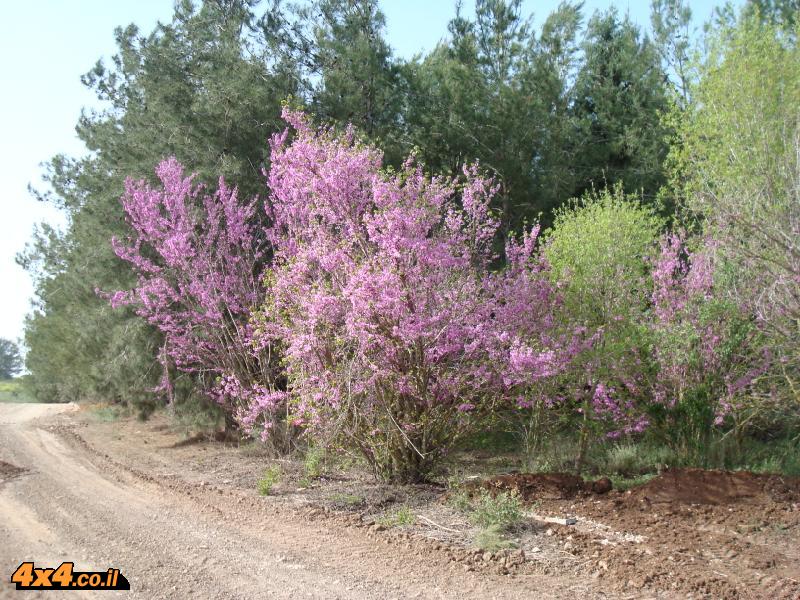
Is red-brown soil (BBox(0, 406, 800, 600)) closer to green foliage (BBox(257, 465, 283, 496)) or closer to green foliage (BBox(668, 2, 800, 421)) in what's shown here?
green foliage (BBox(257, 465, 283, 496))

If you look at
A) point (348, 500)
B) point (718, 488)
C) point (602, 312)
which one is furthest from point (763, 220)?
point (348, 500)

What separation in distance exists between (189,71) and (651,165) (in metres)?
10.6

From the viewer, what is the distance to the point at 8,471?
8852 mm

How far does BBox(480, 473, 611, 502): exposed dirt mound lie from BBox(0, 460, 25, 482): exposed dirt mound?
6.13 meters

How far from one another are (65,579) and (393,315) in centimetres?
357

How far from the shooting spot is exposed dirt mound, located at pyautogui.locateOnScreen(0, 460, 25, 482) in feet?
28.0

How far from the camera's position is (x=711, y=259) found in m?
8.41

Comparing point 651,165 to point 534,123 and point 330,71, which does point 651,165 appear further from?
point 330,71

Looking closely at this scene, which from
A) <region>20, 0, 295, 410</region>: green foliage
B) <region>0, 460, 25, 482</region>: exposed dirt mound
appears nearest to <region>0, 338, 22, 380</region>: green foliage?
<region>20, 0, 295, 410</region>: green foliage

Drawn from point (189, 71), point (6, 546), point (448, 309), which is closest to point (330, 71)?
point (189, 71)

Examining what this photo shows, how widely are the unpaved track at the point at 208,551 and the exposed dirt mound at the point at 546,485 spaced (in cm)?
188

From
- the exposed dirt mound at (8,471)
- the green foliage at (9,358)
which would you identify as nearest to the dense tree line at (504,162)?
the exposed dirt mound at (8,471)

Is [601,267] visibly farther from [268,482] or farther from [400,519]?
[268,482]

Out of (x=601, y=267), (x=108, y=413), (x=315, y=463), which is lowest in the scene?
(x=315, y=463)
